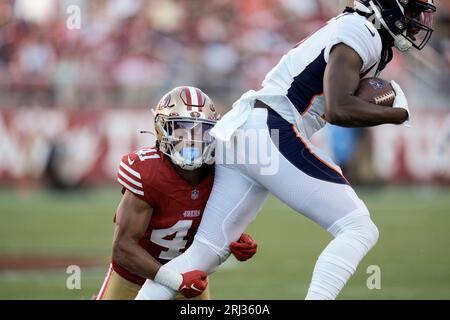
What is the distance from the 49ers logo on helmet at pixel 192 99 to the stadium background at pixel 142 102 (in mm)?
5494

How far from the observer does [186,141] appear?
4117 mm

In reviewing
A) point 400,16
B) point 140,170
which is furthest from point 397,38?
point 140,170

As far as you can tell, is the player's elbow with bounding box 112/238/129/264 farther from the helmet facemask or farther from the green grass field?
the green grass field

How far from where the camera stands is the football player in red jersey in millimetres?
4051

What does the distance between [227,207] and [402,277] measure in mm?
3523

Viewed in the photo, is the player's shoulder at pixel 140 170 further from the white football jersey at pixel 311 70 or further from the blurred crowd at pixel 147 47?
the blurred crowd at pixel 147 47

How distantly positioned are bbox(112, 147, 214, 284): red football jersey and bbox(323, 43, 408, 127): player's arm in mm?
760

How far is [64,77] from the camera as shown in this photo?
14.1 metres

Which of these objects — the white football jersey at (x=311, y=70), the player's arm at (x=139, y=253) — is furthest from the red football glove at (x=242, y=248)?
Result: the white football jersey at (x=311, y=70)

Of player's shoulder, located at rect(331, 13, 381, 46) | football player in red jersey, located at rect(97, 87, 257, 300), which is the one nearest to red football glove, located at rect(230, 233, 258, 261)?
football player in red jersey, located at rect(97, 87, 257, 300)

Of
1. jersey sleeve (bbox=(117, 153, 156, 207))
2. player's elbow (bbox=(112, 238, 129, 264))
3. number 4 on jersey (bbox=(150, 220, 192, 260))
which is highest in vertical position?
jersey sleeve (bbox=(117, 153, 156, 207))

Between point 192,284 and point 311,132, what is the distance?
941mm

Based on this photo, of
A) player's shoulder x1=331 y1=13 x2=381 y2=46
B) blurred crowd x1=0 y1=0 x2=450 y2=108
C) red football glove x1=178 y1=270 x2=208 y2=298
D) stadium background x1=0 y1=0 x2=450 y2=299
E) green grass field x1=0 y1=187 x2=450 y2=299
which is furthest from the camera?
blurred crowd x1=0 y1=0 x2=450 y2=108

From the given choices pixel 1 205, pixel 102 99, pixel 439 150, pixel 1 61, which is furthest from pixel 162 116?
pixel 1 61
